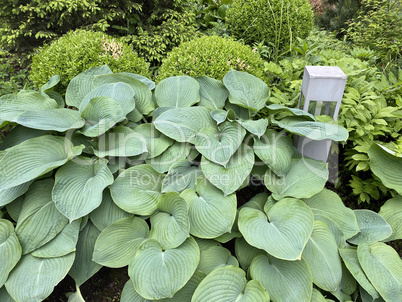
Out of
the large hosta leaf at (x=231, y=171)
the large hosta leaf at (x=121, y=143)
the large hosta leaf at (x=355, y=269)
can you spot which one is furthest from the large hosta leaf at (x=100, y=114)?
the large hosta leaf at (x=355, y=269)

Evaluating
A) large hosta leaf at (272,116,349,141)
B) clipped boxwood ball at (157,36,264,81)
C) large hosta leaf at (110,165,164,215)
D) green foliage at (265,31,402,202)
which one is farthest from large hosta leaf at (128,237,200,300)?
clipped boxwood ball at (157,36,264,81)

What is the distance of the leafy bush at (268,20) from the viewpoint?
358 centimetres

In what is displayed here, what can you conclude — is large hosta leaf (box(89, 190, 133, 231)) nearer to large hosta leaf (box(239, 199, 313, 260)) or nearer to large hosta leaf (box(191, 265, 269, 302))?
large hosta leaf (box(191, 265, 269, 302))

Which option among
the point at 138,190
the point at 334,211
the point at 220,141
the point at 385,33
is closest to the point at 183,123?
the point at 220,141

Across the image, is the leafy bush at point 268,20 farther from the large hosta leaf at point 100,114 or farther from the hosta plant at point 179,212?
the large hosta leaf at point 100,114

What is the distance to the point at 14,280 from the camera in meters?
1.65

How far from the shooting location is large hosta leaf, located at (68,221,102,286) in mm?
1793

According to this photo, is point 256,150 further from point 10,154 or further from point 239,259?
point 10,154

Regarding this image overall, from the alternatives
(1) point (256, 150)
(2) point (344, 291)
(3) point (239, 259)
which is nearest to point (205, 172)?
(1) point (256, 150)

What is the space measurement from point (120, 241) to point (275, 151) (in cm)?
114

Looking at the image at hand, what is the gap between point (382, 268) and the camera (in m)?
1.73

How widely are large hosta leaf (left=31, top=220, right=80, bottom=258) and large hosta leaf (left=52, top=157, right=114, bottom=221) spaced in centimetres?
17

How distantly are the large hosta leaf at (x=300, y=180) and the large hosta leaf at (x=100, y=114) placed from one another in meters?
1.10

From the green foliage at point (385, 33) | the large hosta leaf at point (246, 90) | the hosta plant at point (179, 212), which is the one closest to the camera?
the hosta plant at point (179, 212)
